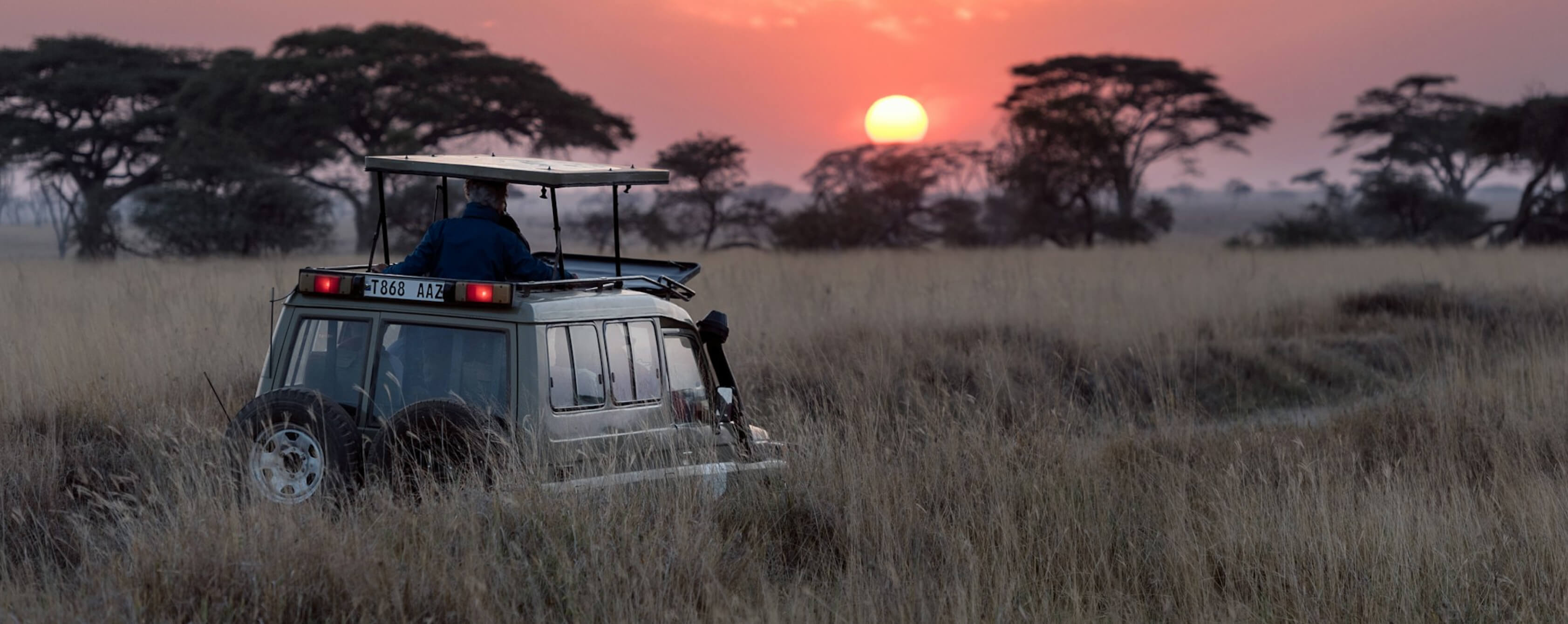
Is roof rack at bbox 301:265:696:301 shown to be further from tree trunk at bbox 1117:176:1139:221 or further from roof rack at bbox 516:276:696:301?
tree trunk at bbox 1117:176:1139:221

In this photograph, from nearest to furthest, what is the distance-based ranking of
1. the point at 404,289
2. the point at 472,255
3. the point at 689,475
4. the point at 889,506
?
the point at 404,289, the point at 689,475, the point at 889,506, the point at 472,255

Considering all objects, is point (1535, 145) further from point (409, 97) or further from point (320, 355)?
point (320, 355)

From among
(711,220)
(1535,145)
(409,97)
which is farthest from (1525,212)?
(409,97)

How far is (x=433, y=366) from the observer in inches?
191

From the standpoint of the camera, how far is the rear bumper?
15.4 ft

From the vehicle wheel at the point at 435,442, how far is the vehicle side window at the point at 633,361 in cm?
51

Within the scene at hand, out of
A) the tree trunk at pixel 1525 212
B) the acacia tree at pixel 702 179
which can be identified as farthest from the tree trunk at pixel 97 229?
the tree trunk at pixel 1525 212

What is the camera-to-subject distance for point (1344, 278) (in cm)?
1731

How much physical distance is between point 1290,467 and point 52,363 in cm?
723

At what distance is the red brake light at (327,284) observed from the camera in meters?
4.84

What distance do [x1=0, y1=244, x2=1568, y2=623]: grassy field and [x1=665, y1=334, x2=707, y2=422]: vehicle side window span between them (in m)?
0.42

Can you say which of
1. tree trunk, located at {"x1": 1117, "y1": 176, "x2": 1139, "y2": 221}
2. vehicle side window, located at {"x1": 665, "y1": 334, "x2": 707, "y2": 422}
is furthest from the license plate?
tree trunk, located at {"x1": 1117, "y1": 176, "x2": 1139, "y2": 221}

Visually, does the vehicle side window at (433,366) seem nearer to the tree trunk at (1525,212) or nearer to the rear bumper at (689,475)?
the rear bumper at (689,475)

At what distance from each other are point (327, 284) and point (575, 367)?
3.35 ft
